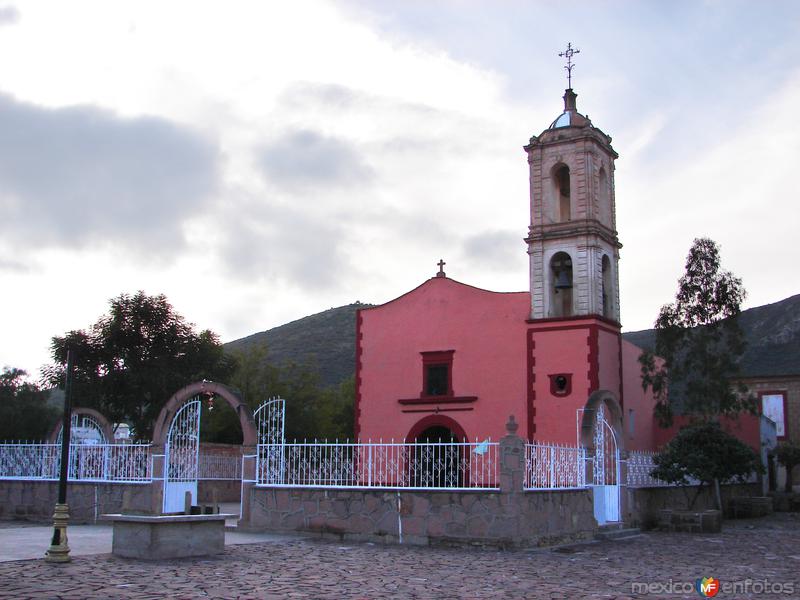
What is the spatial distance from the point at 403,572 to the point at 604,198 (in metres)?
19.6

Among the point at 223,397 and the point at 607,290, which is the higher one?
the point at 607,290

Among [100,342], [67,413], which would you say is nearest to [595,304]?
[67,413]

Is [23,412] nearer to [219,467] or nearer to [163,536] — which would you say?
[219,467]

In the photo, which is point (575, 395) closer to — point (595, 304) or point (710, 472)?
point (595, 304)

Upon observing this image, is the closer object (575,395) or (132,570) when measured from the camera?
(132,570)

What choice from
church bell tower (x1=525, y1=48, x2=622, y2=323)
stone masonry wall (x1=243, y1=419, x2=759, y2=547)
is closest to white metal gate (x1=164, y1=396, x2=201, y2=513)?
stone masonry wall (x1=243, y1=419, x2=759, y2=547)

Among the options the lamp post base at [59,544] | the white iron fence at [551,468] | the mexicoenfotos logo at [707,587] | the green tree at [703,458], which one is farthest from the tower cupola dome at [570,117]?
the lamp post base at [59,544]

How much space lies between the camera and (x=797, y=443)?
35250 mm

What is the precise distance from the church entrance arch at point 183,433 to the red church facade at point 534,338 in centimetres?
1018

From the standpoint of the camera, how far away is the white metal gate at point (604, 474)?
18.9m

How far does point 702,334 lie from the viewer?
28172 millimetres

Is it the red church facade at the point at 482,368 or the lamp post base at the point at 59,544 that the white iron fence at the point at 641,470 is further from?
the lamp post base at the point at 59,544

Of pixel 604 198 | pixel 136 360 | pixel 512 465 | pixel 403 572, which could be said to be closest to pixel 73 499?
pixel 512 465

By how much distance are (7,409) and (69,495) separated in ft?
100
